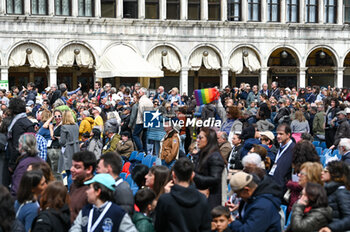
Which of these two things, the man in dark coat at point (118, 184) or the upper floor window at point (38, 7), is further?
the upper floor window at point (38, 7)

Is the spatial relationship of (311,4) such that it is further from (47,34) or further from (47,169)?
(47,169)

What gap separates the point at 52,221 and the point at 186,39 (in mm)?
30321

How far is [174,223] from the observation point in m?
6.33

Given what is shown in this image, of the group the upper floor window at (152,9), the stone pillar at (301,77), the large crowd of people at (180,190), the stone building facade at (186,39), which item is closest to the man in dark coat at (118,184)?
the large crowd of people at (180,190)

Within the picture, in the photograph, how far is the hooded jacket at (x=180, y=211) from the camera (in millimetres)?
6324

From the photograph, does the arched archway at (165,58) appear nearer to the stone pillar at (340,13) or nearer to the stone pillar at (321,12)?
the stone pillar at (321,12)

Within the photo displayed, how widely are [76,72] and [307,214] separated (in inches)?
1221

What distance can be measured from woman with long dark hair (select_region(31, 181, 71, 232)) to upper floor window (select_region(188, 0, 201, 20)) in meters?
31.9

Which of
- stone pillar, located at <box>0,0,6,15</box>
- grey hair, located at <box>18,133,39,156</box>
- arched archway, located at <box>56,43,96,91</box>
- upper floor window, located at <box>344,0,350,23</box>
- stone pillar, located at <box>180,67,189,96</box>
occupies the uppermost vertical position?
upper floor window, located at <box>344,0,350,23</box>

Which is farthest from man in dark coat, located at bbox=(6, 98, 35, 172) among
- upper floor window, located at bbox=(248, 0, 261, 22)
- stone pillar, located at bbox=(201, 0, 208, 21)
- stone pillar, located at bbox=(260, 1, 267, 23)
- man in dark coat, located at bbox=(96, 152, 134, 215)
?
stone pillar, located at bbox=(260, 1, 267, 23)

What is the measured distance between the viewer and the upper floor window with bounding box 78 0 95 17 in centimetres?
3447

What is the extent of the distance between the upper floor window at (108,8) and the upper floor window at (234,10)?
276 inches

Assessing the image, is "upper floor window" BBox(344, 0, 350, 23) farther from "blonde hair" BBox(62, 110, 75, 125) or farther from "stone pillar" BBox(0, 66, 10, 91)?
"blonde hair" BBox(62, 110, 75, 125)

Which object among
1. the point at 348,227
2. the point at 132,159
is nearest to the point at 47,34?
the point at 132,159
